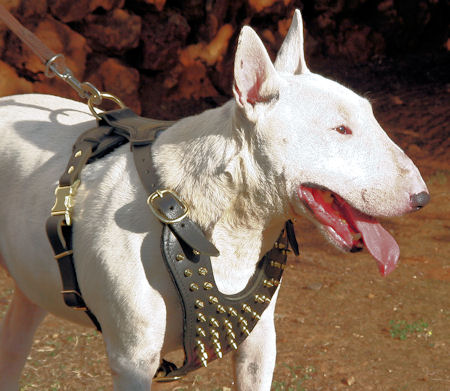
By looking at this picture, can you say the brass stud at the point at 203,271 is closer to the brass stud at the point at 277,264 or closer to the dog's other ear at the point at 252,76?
the brass stud at the point at 277,264

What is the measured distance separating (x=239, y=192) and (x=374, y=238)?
0.43 meters

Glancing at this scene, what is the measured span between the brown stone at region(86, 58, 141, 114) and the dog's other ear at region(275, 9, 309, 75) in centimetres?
507

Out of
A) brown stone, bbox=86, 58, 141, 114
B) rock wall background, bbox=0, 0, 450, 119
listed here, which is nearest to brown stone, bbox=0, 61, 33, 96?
rock wall background, bbox=0, 0, 450, 119

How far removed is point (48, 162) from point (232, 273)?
795mm

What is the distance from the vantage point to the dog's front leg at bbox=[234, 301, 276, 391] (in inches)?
93.4

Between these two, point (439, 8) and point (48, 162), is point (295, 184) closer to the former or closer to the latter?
point (48, 162)

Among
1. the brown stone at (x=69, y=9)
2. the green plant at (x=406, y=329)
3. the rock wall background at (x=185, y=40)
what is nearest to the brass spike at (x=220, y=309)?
the green plant at (x=406, y=329)

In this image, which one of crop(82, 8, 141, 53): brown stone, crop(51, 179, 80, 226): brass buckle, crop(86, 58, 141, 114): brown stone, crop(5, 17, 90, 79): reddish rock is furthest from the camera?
crop(86, 58, 141, 114): brown stone

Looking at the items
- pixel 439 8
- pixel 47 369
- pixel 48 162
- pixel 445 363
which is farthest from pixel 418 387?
pixel 439 8

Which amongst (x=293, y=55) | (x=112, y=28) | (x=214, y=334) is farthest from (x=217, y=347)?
(x=112, y=28)

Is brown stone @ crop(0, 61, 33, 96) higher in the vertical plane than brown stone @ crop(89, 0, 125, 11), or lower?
lower

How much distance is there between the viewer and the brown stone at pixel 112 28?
277 inches

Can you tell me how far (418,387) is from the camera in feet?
11.2

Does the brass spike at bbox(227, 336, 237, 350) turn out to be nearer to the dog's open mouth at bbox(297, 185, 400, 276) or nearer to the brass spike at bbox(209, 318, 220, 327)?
the brass spike at bbox(209, 318, 220, 327)
